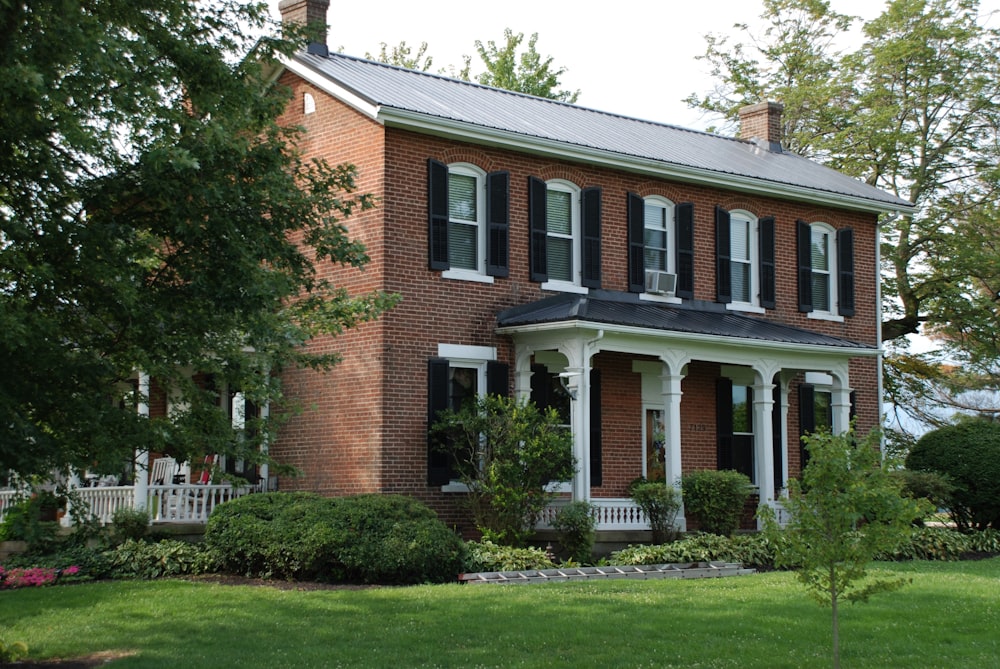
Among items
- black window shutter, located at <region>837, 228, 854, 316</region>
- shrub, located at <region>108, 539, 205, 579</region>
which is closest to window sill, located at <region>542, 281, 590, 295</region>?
black window shutter, located at <region>837, 228, 854, 316</region>

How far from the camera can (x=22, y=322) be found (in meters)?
9.95

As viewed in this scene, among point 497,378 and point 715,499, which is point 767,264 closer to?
point 715,499

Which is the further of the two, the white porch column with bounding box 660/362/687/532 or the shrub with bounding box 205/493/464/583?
the white porch column with bounding box 660/362/687/532

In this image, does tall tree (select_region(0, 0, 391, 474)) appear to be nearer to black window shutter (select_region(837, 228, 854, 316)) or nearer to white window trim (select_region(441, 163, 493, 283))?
white window trim (select_region(441, 163, 493, 283))

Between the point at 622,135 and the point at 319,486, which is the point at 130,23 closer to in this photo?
the point at 319,486

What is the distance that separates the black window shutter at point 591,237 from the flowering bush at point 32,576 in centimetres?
922

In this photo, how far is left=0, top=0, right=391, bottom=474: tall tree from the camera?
34.1 feet

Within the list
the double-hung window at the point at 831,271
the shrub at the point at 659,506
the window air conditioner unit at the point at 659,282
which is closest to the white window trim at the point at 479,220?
the window air conditioner unit at the point at 659,282

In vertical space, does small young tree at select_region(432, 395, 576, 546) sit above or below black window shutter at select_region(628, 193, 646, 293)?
below

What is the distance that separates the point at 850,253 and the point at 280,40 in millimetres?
16158

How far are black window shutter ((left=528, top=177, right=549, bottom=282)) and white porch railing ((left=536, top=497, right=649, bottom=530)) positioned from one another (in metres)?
3.72

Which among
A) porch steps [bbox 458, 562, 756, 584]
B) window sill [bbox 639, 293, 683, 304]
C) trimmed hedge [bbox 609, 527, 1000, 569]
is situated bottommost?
porch steps [bbox 458, 562, 756, 584]

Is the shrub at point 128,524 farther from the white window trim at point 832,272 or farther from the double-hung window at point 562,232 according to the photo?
the white window trim at point 832,272

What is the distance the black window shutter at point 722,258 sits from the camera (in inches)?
917
